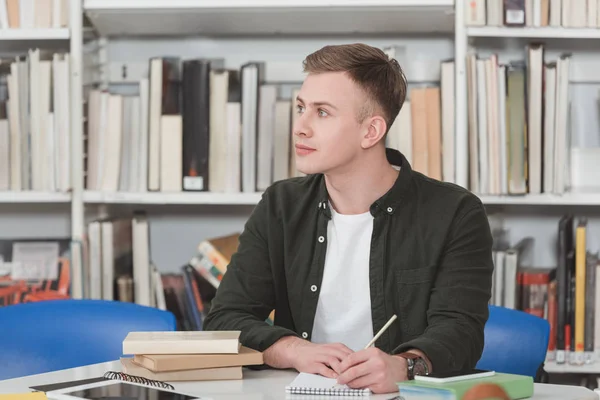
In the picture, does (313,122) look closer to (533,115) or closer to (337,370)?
(337,370)

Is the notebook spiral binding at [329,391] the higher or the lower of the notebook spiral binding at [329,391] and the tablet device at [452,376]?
the lower

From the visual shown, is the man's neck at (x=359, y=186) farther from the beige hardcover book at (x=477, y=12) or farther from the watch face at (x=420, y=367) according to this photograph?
the beige hardcover book at (x=477, y=12)

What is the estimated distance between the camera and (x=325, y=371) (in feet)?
4.45

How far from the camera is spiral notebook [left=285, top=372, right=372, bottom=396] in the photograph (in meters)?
1.22

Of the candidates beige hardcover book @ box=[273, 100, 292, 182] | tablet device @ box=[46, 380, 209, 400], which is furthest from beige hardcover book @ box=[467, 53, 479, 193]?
tablet device @ box=[46, 380, 209, 400]

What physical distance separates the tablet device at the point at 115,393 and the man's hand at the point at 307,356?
0.23m

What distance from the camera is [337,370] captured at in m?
1.34

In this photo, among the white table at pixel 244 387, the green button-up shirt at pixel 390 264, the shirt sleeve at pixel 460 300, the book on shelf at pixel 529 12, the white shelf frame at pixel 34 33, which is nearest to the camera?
the white table at pixel 244 387

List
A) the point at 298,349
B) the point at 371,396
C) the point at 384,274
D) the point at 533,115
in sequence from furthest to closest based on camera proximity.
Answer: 1. the point at 533,115
2. the point at 384,274
3. the point at 298,349
4. the point at 371,396

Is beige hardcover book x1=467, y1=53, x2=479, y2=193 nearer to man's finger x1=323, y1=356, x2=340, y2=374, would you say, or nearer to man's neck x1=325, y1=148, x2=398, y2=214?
man's neck x1=325, y1=148, x2=398, y2=214

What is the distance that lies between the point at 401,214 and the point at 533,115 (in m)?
0.75

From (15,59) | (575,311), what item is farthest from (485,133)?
(15,59)

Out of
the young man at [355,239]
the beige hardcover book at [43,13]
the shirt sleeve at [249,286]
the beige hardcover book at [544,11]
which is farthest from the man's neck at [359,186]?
the beige hardcover book at [43,13]

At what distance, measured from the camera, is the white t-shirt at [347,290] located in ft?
5.53
